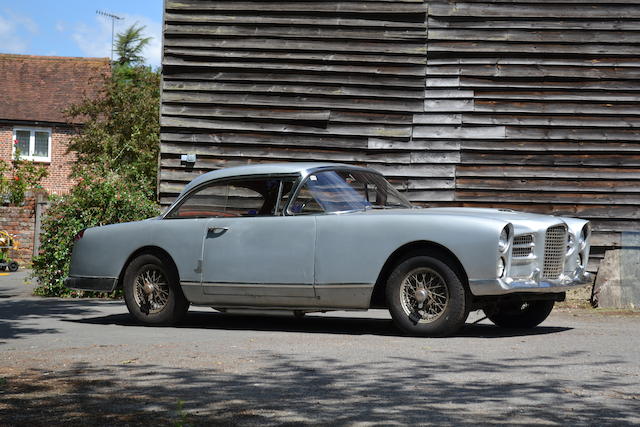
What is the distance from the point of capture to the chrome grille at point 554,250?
7.88 metres

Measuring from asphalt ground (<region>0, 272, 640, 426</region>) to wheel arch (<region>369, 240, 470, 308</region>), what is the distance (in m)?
0.33

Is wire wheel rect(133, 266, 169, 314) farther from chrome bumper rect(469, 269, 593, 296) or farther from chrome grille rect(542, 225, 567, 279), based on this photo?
chrome grille rect(542, 225, 567, 279)

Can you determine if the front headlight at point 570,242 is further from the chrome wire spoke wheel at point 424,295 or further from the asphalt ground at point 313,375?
the chrome wire spoke wheel at point 424,295

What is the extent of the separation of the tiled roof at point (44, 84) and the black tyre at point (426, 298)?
1165 inches

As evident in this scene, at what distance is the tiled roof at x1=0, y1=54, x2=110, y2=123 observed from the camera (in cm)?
3631

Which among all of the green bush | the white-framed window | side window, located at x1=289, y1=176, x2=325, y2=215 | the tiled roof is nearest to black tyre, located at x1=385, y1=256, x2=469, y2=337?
side window, located at x1=289, y1=176, x2=325, y2=215

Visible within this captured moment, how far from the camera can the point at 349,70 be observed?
1414cm

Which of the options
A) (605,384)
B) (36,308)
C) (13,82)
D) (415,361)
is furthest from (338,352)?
(13,82)

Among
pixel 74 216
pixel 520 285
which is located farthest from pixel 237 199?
pixel 74 216

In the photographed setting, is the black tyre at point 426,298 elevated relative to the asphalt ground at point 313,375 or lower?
elevated

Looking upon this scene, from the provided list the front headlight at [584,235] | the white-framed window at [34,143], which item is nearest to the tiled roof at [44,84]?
the white-framed window at [34,143]

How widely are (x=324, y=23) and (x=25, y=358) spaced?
8.54 meters

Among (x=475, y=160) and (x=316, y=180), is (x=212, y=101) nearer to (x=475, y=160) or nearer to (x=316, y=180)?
(x=475, y=160)

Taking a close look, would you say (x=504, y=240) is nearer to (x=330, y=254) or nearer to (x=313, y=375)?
(x=330, y=254)
